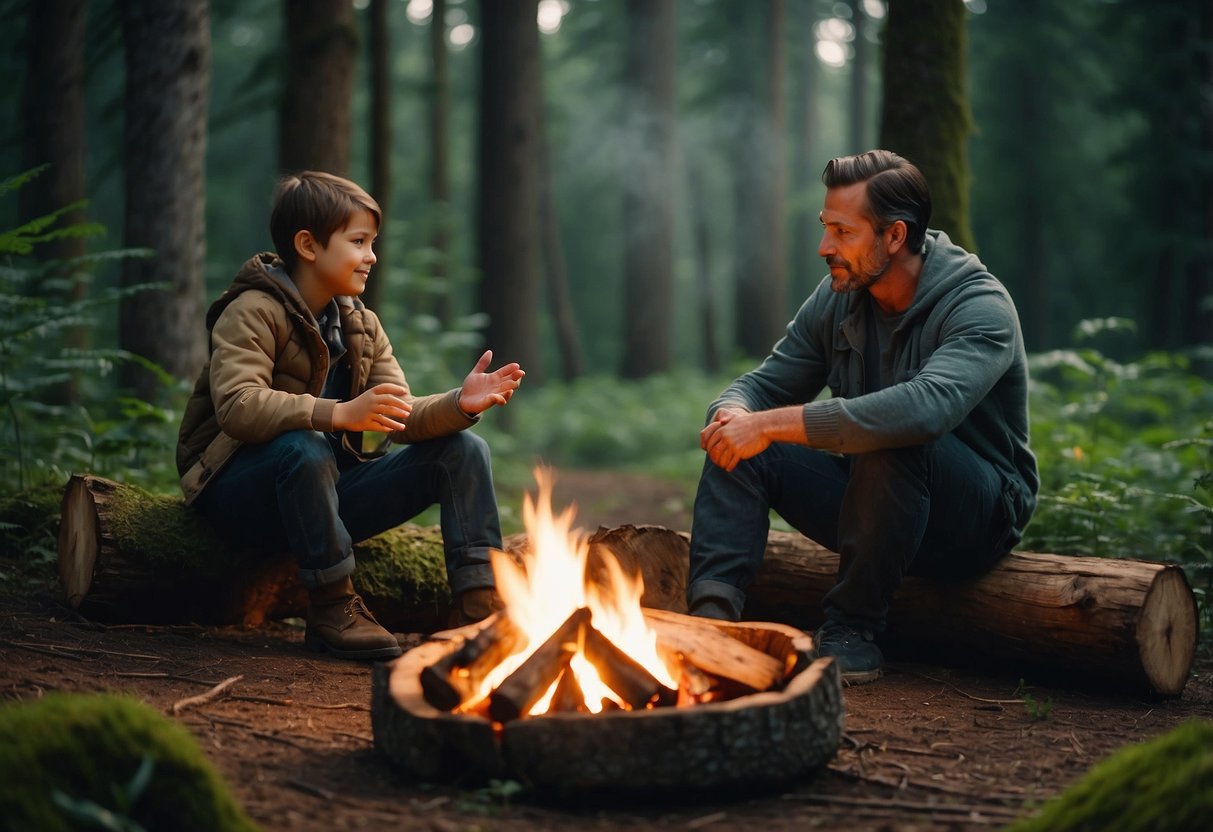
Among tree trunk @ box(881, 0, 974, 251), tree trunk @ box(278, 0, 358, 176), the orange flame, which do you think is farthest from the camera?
tree trunk @ box(278, 0, 358, 176)

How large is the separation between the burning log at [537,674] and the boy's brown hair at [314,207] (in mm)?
1935

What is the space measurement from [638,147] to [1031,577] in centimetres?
1761

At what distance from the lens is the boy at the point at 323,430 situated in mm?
4012

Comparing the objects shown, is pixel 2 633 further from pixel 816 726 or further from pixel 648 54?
pixel 648 54

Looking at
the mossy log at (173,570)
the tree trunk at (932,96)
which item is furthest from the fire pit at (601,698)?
the tree trunk at (932,96)

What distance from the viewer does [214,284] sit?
960 inches

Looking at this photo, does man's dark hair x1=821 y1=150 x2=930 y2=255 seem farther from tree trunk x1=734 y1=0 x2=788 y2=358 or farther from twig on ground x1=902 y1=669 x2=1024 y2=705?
tree trunk x1=734 y1=0 x2=788 y2=358

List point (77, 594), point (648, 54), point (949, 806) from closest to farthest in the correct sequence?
1. point (949, 806)
2. point (77, 594)
3. point (648, 54)

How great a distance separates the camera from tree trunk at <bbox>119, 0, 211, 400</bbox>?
22.1 ft

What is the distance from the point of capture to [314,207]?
417 centimetres

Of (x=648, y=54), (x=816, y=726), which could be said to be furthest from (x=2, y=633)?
(x=648, y=54)

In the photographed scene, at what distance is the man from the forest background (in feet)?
4.52

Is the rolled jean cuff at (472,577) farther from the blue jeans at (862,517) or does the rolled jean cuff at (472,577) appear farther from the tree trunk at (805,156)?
the tree trunk at (805,156)

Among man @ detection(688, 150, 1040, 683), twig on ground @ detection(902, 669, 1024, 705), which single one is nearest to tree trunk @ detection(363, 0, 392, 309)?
man @ detection(688, 150, 1040, 683)
